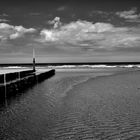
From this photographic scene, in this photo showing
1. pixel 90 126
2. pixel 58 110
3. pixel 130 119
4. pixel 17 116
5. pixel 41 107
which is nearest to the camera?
pixel 90 126

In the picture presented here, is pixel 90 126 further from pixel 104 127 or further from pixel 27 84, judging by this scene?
pixel 27 84

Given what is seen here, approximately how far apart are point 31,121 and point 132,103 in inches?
210

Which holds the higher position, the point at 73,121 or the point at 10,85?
the point at 10,85

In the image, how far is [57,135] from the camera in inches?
259

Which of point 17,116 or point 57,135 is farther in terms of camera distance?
point 17,116

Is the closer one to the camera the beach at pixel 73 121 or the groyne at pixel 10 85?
the beach at pixel 73 121

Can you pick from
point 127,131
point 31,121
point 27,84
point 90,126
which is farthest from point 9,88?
point 127,131

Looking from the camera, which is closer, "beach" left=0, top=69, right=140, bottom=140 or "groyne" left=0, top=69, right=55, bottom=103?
"beach" left=0, top=69, right=140, bottom=140

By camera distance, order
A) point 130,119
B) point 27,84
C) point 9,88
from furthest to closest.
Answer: point 27,84, point 9,88, point 130,119

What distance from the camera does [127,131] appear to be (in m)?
6.80

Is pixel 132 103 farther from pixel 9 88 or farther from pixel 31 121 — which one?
pixel 9 88

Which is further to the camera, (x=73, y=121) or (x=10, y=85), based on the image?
(x=10, y=85)

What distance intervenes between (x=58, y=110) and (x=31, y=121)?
206 centimetres

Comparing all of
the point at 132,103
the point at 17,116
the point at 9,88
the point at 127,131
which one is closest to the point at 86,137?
the point at 127,131
